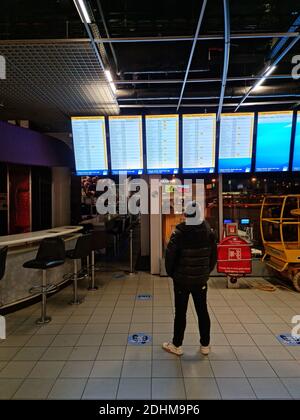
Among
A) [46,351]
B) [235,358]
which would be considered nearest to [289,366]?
[235,358]

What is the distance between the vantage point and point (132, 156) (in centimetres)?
550

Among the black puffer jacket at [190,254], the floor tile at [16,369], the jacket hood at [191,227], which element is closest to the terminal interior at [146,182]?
the floor tile at [16,369]

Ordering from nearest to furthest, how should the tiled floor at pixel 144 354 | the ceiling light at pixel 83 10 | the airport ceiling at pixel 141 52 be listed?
the tiled floor at pixel 144 354 < the ceiling light at pixel 83 10 < the airport ceiling at pixel 141 52

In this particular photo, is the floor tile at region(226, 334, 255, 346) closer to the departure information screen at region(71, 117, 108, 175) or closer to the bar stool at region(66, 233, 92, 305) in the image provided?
the bar stool at region(66, 233, 92, 305)

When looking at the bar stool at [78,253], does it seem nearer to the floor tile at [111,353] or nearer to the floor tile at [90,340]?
the floor tile at [90,340]

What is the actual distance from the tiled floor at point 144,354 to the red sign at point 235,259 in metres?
0.57

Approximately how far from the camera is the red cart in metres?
5.17

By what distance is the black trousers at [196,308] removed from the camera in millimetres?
2963

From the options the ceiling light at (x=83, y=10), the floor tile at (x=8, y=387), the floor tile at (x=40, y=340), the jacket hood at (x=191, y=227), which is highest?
the ceiling light at (x=83, y=10)

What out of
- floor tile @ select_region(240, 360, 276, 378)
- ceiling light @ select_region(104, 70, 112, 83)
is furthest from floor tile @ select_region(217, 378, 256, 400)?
ceiling light @ select_region(104, 70, 112, 83)

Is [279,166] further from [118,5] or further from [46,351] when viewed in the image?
[46,351]

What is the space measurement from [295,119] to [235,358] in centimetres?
434

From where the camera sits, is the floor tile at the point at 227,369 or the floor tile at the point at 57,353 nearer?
the floor tile at the point at 227,369

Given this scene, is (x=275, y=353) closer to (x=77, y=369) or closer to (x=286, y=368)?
(x=286, y=368)
